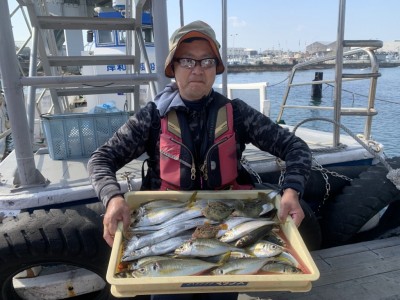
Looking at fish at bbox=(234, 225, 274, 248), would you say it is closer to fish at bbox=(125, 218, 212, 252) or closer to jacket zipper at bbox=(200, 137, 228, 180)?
fish at bbox=(125, 218, 212, 252)

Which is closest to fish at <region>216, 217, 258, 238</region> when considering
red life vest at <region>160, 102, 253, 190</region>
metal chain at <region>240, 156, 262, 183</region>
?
red life vest at <region>160, 102, 253, 190</region>

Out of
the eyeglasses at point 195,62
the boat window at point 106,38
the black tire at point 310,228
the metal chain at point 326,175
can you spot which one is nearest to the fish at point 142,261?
the eyeglasses at point 195,62

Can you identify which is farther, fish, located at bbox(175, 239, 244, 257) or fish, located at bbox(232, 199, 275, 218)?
→ fish, located at bbox(232, 199, 275, 218)

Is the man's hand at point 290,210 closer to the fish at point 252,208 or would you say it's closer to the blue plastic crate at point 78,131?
the fish at point 252,208

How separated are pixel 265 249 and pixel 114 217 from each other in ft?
2.86

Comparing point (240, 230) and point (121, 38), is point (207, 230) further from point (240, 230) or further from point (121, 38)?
point (121, 38)

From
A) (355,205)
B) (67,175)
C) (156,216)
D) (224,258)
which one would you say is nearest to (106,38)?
(67,175)

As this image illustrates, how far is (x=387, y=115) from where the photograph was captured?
1798 cm

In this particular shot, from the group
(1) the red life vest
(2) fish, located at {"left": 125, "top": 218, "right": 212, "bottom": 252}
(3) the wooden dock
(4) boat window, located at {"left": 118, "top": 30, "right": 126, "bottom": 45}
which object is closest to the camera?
(2) fish, located at {"left": 125, "top": 218, "right": 212, "bottom": 252}

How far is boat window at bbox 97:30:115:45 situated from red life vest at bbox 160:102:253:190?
8.30 meters

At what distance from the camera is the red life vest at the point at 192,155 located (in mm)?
2369

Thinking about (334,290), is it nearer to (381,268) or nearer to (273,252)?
(381,268)

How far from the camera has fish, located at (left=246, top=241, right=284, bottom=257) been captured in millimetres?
1752

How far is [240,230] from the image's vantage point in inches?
75.0
